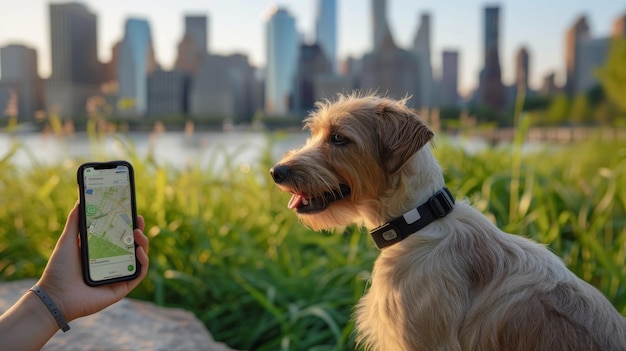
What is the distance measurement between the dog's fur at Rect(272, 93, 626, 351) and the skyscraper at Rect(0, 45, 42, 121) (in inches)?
213

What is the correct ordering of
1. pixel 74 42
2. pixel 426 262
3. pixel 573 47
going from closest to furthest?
pixel 426 262 < pixel 74 42 < pixel 573 47

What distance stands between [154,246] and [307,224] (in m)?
2.30

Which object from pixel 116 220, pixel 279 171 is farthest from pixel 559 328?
pixel 116 220

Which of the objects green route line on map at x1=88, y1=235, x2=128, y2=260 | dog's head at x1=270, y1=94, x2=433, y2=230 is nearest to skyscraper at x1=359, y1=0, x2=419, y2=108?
dog's head at x1=270, y1=94, x2=433, y2=230

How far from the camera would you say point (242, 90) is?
28562 mm

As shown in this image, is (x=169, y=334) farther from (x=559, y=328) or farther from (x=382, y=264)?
(x=559, y=328)

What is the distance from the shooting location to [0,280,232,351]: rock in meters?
3.07

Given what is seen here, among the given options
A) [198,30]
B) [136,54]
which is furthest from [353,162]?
[198,30]

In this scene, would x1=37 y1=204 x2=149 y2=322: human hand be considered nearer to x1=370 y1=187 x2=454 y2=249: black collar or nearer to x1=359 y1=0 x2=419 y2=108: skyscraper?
x1=370 y1=187 x2=454 y2=249: black collar

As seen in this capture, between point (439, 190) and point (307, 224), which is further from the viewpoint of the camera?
point (307, 224)

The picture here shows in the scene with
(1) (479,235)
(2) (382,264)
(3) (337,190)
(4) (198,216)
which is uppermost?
(3) (337,190)

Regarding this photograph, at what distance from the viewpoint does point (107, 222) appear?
201cm

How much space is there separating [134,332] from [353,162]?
182cm

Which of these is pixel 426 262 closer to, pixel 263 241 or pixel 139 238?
pixel 139 238
